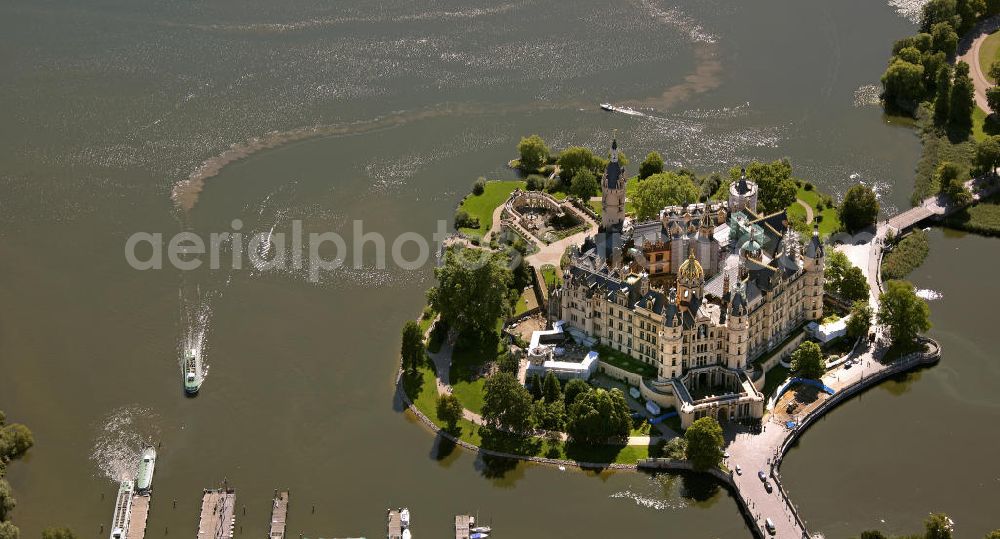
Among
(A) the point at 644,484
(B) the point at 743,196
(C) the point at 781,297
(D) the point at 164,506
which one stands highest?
(B) the point at 743,196

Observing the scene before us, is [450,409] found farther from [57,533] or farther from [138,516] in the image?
[57,533]

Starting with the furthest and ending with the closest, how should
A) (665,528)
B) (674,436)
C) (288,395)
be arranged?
(288,395)
(674,436)
(665,528)

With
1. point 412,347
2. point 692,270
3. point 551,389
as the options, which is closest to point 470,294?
point 412,347

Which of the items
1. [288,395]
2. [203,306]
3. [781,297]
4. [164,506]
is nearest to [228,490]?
[164,506]

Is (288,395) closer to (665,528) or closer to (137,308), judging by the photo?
(137,308)

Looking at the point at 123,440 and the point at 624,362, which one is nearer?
the point at 123,440

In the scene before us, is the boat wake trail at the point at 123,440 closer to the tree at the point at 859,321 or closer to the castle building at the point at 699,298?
the castle building at the point at 699,298
